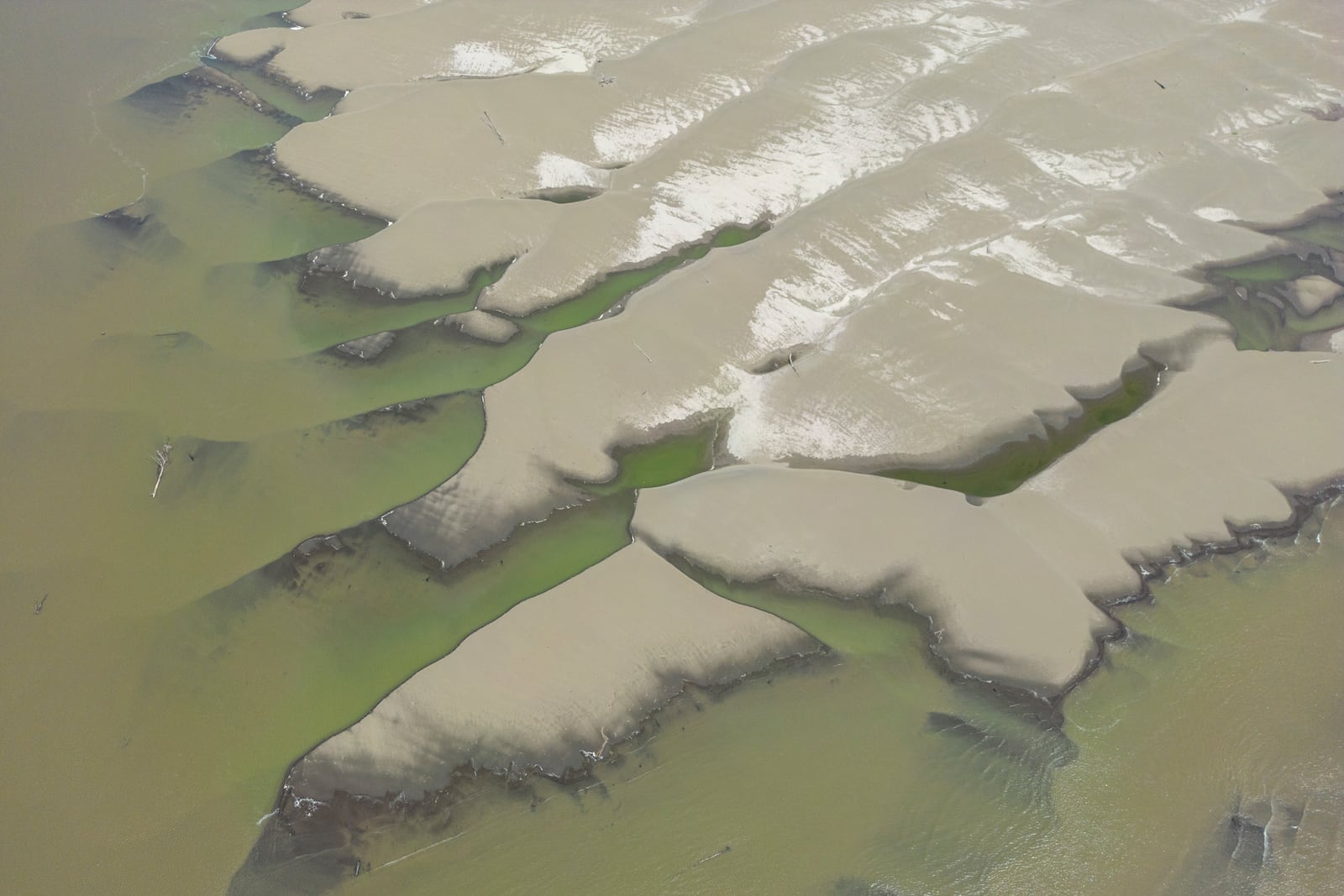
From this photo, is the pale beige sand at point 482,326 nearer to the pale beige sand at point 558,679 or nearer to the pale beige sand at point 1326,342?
the pale beige sand at point 558,679

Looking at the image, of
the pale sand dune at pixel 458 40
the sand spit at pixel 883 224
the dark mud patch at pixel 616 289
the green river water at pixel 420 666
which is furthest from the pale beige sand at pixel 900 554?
the pale sand dune at pixel 458 40

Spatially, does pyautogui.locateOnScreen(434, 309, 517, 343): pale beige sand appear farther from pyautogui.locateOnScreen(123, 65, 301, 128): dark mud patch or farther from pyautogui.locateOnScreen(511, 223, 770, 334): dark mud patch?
pyautogui.locateOnScreen(123, 65, 301, 128): dark mud patch

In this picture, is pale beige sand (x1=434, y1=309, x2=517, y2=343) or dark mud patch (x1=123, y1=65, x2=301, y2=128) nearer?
pale beige sand (x1=434, y1=309, x2=517, y2=343)

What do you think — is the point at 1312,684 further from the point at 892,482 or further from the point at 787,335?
the point at 787,335

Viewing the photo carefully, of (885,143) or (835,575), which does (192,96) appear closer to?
(885,143)

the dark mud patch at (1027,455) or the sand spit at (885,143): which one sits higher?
the sand spit at (885,143)

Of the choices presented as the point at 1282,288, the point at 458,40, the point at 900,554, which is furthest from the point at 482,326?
the point at 1282,288

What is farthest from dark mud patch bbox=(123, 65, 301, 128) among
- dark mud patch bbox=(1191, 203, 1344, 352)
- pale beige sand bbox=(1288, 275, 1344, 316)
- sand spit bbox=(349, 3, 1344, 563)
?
pale beige sand bbox=(1288, 275, 1344, 316)
